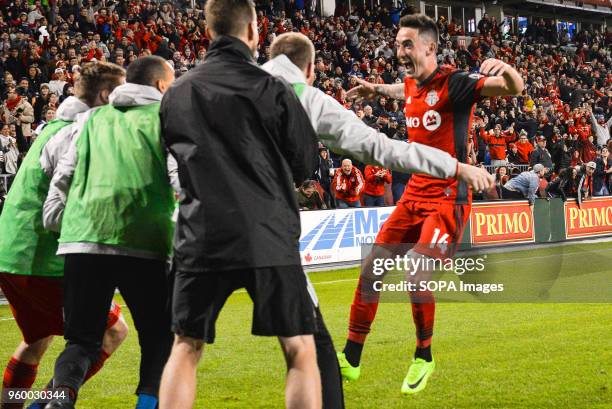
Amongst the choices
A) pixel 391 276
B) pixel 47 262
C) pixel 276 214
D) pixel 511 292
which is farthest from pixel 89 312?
pixel 391 276

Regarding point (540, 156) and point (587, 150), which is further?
point (587, 150)

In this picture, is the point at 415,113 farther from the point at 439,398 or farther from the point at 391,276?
the point at 391,276

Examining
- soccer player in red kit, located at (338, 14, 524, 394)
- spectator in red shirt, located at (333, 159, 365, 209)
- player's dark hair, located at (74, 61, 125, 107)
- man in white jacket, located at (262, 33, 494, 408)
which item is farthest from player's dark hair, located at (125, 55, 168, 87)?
spectator in red shirt, located at (333, 159, 365, 209)

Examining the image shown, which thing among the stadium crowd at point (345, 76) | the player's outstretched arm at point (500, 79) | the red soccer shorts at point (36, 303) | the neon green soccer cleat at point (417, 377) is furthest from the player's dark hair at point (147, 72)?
the stadium crowd at point (345, 76)

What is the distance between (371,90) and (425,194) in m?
0.90

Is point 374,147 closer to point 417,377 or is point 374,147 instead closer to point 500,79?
point 500,79

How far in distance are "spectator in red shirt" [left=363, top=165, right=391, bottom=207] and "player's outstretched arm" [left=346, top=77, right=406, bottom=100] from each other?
11428mm

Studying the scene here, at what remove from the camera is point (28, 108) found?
52.3 ft

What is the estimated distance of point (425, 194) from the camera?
22.1ft

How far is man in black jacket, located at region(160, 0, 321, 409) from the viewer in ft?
12.1

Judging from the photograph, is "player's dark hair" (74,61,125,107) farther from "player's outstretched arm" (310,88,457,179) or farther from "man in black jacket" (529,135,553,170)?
"man in black jacket" (529,135,553,170)

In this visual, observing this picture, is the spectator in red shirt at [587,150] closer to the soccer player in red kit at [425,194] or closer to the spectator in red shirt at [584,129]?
the spectator in red shirt at [584,129]

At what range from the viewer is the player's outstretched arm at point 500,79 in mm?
5957

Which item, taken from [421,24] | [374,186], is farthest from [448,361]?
[374,186]
